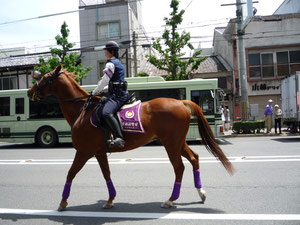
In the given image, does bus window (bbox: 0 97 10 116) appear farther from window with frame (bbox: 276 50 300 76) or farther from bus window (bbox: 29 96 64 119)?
window with frame (bbox: 276 50 300 76)

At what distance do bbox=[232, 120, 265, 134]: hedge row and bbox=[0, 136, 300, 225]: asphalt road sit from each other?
9.21 metres

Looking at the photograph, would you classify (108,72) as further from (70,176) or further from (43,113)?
(43,113)

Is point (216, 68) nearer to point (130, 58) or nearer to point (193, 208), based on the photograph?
point (130, 58)

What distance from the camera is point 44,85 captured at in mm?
4676

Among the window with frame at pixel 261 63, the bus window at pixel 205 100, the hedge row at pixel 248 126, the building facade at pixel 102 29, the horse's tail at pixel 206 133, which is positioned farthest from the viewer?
the building facade at pixel 102 29

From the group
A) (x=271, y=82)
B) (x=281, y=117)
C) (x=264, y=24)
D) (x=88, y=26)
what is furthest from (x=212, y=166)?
(x=88, y=26)

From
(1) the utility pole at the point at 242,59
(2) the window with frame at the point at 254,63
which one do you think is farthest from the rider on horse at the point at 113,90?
(2) the window with frame at the point at 254,63

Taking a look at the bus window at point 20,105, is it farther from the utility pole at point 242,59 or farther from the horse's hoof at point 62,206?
the utility pole at point 242,59

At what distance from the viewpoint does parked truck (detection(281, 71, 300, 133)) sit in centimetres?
1345

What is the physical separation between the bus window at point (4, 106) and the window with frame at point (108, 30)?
14.9 m

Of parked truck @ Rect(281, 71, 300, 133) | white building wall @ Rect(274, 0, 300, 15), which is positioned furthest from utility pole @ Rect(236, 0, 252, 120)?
white building wall @ Rect(274, 0, 300, 15)

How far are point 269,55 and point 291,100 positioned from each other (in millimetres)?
11118

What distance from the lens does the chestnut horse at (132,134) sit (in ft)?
13.7

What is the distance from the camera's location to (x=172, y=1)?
59.1 ft
